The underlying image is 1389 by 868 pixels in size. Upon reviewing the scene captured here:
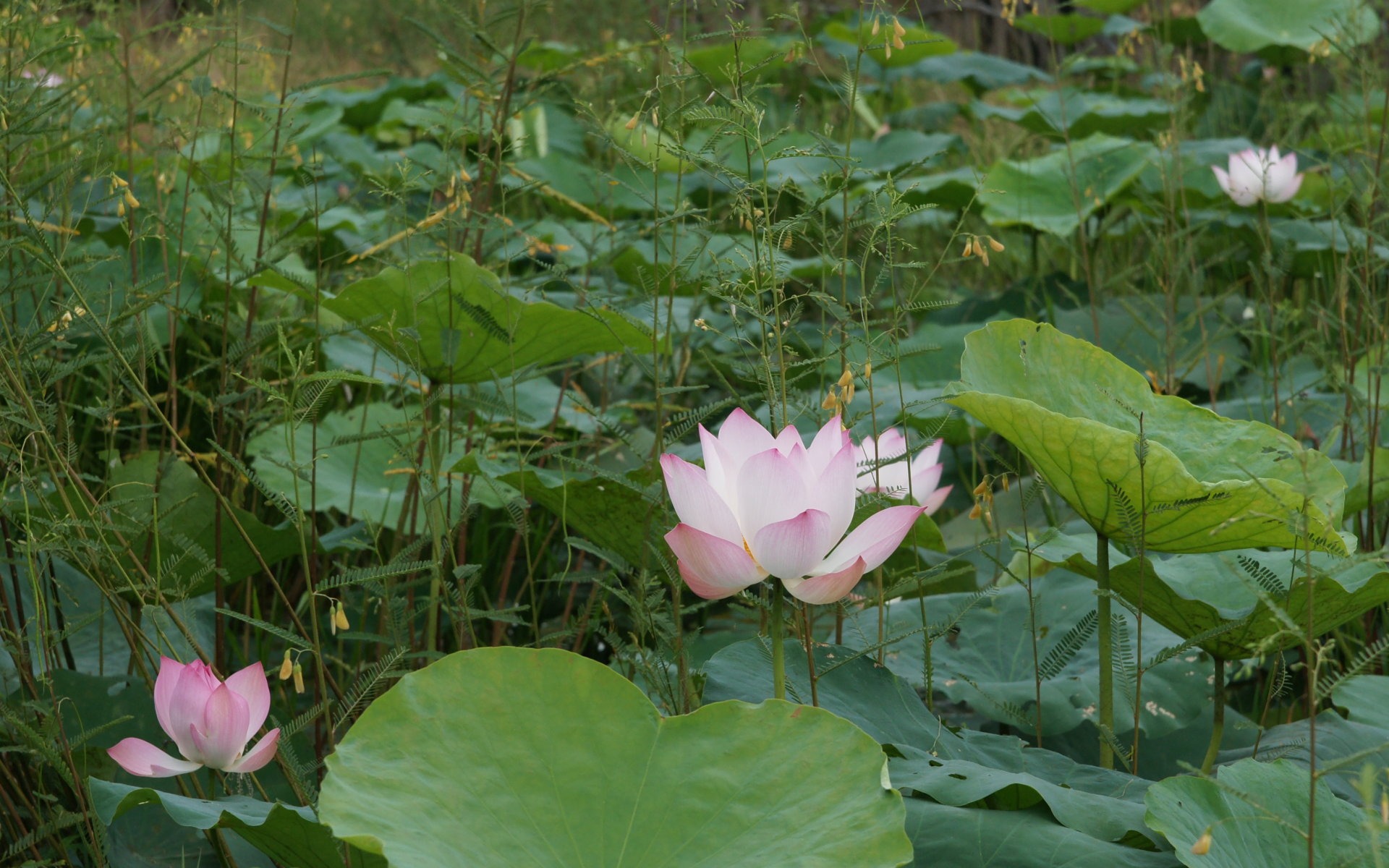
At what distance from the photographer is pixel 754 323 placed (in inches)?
88.7

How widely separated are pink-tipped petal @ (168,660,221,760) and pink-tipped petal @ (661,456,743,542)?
0.39 metres

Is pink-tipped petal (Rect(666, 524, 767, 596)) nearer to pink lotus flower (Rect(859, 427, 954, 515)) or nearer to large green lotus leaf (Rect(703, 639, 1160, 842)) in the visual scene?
large green lotus leaf (Rect(703, 639, 1160, 842))

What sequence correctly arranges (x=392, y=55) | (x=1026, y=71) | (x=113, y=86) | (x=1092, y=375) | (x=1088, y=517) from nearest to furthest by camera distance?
(x=1088, y=517) < (x=1092, y=375) < (x=113, y=86) < (x=1026, y=71) < (x=392, y=55)

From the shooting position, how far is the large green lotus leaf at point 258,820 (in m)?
0.88

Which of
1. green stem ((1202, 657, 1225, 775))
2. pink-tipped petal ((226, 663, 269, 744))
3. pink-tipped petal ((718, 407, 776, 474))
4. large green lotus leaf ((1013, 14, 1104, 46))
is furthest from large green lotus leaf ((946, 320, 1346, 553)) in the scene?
large green lotus leaf ((1013, 14, 1104, 46))

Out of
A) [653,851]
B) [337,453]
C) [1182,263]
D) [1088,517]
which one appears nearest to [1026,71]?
[1182,263]

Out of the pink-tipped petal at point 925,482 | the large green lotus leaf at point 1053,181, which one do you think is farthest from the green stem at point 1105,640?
the large green lotus leaf at point 1053,181

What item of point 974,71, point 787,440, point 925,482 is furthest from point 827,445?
point 974,71

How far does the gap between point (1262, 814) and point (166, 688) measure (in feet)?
2.74

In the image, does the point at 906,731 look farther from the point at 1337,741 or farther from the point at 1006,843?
the point at 1337,741

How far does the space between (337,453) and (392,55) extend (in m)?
5.25

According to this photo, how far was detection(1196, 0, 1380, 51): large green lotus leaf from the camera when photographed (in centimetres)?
403

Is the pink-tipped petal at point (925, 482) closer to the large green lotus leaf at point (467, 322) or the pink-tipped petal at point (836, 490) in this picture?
the large green lotus leaf at point (467, 322)

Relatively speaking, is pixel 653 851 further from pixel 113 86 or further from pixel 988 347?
pixel 113 86
